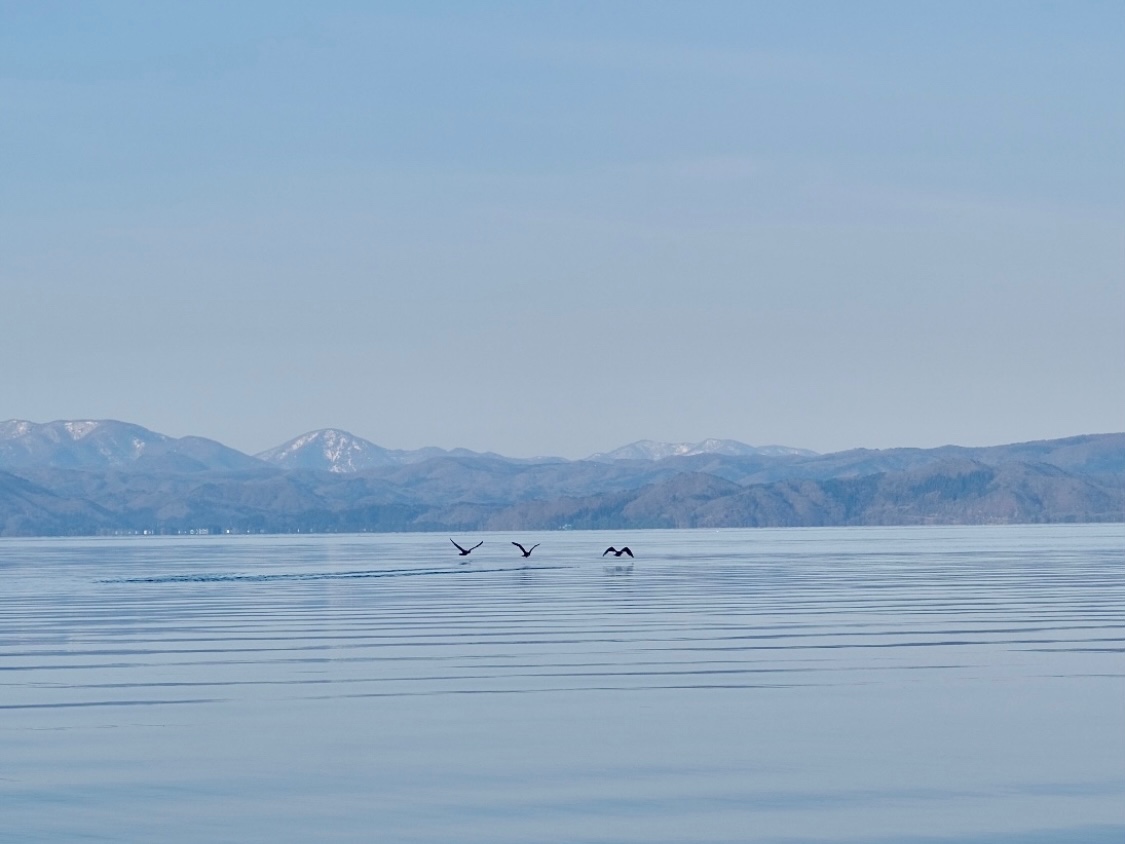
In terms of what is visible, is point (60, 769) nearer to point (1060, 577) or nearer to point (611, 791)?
point (611, 791)

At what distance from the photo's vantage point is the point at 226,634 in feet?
124

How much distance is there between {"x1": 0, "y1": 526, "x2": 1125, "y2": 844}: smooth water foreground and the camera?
16.0 meters

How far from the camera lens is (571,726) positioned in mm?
21500

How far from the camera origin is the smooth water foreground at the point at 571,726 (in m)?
16.0

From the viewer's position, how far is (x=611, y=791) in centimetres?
1734

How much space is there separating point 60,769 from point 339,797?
3.40 meters

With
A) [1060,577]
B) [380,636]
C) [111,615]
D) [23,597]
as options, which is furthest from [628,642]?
[1060,577]

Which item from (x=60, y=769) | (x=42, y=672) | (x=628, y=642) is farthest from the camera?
(x=628, y=642)

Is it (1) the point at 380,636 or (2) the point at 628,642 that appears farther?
(1) the point at 380,636

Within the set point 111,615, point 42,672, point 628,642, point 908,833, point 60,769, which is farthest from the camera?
point 111,615

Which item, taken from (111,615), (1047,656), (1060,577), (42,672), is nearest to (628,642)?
(1047,656)

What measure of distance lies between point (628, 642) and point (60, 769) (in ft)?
55.2

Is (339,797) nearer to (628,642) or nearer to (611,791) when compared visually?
(611,791)

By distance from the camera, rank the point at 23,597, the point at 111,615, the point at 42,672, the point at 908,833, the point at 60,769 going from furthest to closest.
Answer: the point at 23,597 → the point at 111,615 → the point at 42,672 → the point at 60,769 → the point at 908,833
